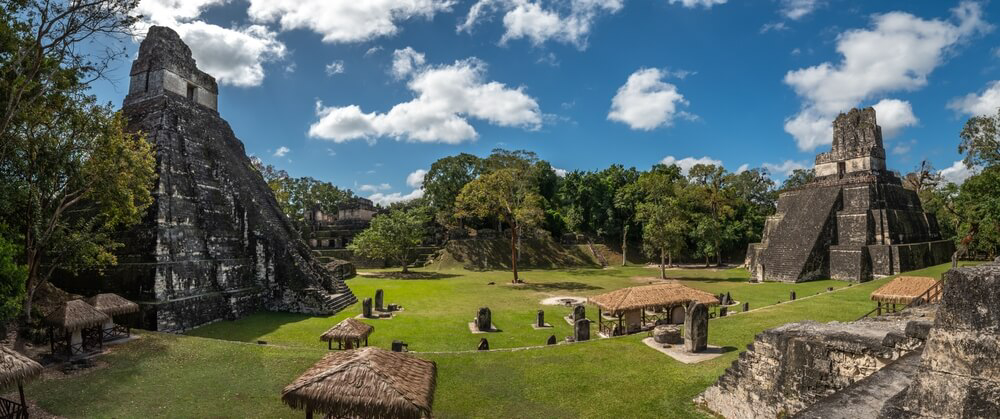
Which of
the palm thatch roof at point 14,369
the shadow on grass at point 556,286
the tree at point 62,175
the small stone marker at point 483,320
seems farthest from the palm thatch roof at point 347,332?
the shadow on grass at point 556,286

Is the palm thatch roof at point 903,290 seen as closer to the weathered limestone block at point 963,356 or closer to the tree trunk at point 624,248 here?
the weathered limestone block at point 963,356

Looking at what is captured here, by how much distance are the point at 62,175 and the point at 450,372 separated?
12.2m

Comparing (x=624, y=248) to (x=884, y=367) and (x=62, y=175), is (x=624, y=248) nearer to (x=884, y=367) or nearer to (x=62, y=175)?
(x=884, y=367)

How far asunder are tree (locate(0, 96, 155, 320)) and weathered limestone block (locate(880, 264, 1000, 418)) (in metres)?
16.9

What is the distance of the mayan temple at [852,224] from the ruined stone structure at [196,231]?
25.8 m

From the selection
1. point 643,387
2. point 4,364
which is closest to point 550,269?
point 643,387

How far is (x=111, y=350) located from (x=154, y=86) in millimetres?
12851

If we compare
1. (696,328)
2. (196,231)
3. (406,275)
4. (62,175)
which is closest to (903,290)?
(696,328)

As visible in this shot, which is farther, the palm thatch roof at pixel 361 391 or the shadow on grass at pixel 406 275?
the shadow on grass at pixel 406 275

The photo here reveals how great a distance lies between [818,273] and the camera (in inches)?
1053

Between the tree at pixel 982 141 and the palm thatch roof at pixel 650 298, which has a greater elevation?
the tree at pixel 982 141

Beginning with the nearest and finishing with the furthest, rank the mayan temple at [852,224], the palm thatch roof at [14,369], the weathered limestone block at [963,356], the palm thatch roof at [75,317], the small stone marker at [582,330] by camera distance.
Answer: the weathered limestone block at [963,356] < the palm thatch roof at [14,369] < the palm thatch roof at [75,317] < the small stone marker at [582,330] < the mayan temple at [852,224]

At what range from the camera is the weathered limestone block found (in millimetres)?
3312

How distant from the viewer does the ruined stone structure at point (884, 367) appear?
337 cm
